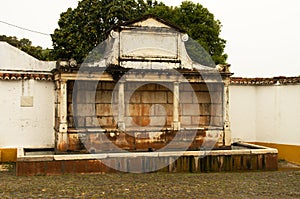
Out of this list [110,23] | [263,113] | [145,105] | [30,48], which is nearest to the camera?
[145,105]

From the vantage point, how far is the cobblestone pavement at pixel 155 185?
7.47m

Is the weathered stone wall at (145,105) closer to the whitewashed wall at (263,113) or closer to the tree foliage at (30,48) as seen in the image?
the whitewashed wall at (263,113)

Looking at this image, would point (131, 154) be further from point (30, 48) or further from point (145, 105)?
point (30, 48)

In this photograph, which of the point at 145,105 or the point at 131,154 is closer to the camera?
the point at 131,154

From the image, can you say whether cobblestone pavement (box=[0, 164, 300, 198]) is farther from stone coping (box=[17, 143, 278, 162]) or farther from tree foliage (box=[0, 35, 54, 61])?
tree foliage (box=[0, 35, 54, 61])

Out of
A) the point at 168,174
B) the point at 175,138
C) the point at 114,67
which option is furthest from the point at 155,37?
the point at 168,174

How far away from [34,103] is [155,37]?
13.7ft

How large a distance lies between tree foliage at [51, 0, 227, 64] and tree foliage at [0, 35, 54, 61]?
1.86 metres

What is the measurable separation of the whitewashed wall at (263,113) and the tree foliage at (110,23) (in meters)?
7.46

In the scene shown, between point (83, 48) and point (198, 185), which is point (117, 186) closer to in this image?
point (198, 185)

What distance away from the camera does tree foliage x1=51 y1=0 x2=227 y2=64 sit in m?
21.9

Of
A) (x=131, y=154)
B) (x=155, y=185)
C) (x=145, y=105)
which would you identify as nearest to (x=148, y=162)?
(x=131, y=154)

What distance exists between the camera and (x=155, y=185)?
27.7ft

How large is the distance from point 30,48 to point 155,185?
2290cm
